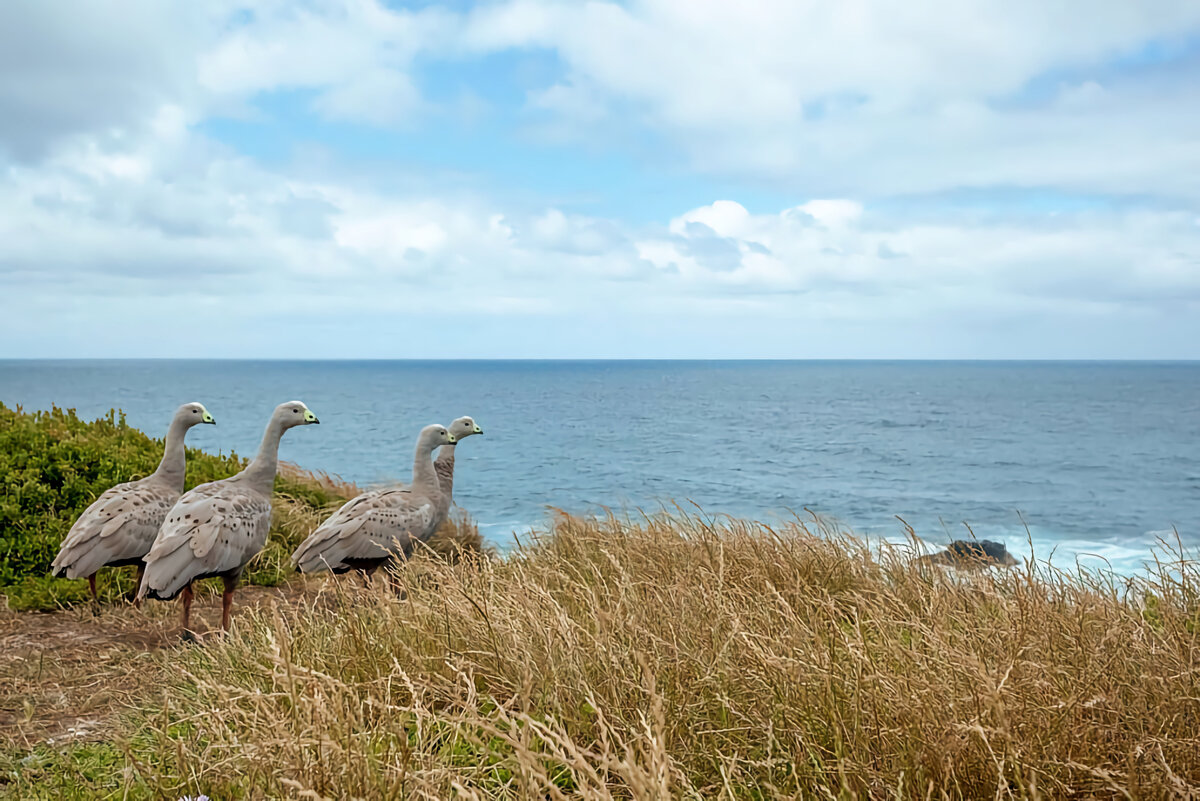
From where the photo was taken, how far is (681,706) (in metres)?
3.46

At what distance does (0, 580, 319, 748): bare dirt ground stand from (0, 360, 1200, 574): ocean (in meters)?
4.00

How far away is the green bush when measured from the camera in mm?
8016

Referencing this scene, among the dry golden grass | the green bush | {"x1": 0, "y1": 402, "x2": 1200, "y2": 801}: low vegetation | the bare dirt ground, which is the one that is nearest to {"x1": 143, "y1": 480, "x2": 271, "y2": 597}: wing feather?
the bare dirt ground

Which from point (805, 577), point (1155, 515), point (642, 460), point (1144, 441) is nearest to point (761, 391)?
point (1144, 441)

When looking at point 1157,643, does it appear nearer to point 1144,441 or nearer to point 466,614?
point 466,614

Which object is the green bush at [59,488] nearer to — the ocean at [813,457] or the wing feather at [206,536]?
the wing feather at [206,536]

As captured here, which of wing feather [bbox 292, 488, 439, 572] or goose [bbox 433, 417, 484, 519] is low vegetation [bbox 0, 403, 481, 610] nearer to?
wing feather [bbox 292, 488, 439, 572]

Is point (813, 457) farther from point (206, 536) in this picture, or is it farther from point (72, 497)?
point (206, 536)

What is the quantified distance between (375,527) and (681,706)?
437 cm

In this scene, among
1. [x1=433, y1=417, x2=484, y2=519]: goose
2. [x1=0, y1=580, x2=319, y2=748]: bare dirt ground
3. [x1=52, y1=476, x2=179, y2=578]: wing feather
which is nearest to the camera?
[x1=0, y1=580, x2=319, y2=748]: bare dirt ground

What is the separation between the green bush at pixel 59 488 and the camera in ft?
26.3

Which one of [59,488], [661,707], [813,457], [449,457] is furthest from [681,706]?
[813,457]

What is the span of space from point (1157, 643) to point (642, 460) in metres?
46.2

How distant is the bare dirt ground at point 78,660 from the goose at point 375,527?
78 centimetres
